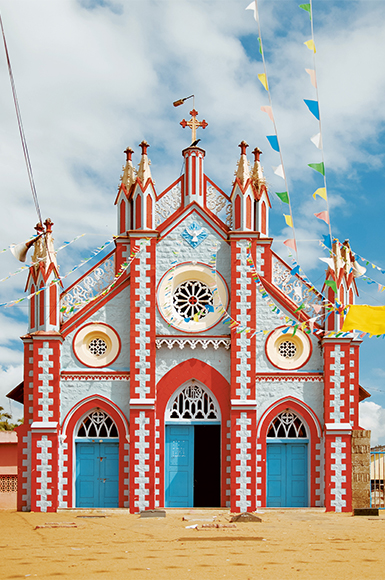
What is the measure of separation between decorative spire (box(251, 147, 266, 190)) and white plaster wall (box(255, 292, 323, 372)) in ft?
14.7

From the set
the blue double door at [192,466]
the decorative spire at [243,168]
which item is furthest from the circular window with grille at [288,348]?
the decorative spire at [243,168]

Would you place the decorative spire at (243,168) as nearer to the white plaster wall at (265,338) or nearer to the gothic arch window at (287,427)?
the white plaster wall at (265,338)

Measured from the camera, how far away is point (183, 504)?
23.8m

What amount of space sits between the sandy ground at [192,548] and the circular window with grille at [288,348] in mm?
5228

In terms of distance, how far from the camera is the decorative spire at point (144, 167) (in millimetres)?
25641

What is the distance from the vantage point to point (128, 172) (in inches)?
1067

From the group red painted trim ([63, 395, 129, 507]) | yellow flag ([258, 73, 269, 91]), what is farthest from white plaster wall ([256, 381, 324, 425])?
yellow flag ([258, 73, 269, 91])

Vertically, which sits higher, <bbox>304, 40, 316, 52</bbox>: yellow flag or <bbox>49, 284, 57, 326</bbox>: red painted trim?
<bbox>304, 40, 316, 52</bbox>: yellow flag

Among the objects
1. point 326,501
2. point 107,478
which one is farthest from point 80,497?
point 326,501

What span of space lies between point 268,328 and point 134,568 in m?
13.7

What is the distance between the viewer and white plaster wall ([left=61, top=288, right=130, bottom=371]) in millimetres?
24484

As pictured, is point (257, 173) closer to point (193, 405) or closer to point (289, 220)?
point (193, 405)

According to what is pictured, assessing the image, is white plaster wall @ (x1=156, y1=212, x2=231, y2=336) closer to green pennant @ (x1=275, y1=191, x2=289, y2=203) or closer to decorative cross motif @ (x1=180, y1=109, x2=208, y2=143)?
decorative cross motif @ (x1=180, y1=109, x2=208, y2=143)

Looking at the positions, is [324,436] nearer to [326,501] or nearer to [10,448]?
[326,501]
